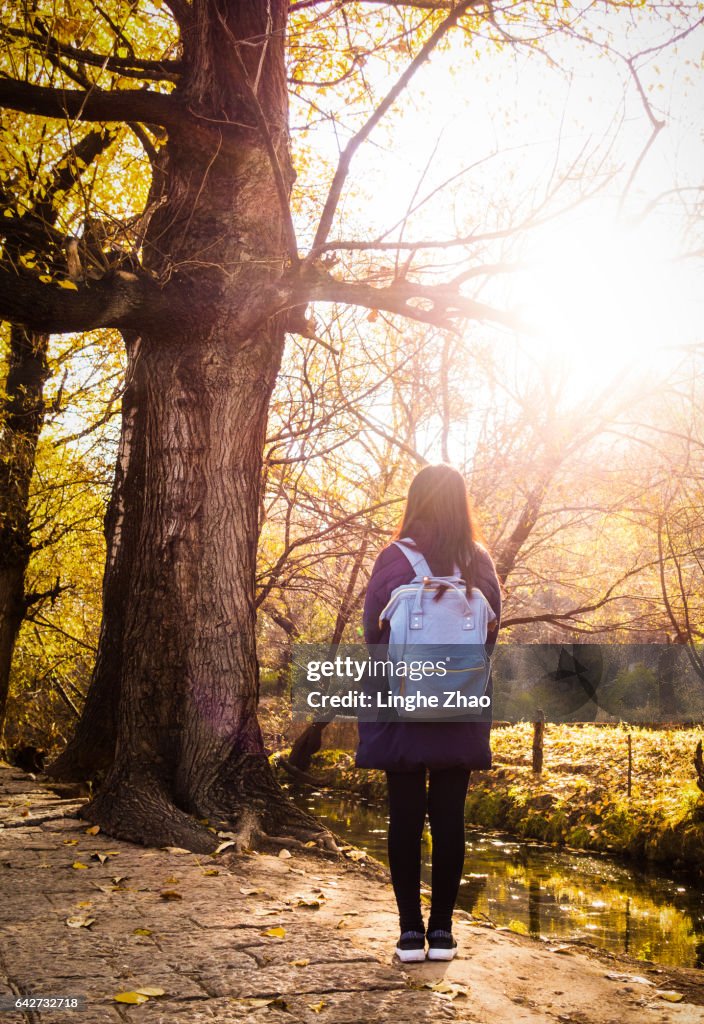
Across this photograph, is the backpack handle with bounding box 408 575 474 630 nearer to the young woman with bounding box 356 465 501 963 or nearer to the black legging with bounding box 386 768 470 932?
the young woman with bounding box 356 465 501 963

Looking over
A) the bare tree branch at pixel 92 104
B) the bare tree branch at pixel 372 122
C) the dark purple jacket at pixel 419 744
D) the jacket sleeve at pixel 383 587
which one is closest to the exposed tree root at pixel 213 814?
the dark purple jacket at pixel 419 744

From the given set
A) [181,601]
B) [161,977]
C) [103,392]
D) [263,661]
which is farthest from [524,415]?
[263,661]

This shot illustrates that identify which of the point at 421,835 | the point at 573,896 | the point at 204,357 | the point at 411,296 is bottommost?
the point at 573,896

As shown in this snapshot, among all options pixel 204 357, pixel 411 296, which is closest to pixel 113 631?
pixel 204 357

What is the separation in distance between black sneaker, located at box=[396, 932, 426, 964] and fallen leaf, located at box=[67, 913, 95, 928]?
49.3 inches

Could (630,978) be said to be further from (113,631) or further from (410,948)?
(113,631)

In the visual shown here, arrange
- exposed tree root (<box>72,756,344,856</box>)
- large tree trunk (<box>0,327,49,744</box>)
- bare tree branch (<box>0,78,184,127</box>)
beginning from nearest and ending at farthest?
exposed tree root (<box>72,756,344,856</box>) → bare tree branch (<box>0,78,184,127</box>) → large tree trunk (<box>0,327,49,744</box>)

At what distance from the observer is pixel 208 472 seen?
5.94 metres

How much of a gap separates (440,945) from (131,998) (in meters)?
1.22

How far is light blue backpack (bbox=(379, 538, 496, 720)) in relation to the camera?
10.8 feet

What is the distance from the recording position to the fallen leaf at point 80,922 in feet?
11.6

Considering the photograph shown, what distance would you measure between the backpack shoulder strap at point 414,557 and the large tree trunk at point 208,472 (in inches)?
95.4

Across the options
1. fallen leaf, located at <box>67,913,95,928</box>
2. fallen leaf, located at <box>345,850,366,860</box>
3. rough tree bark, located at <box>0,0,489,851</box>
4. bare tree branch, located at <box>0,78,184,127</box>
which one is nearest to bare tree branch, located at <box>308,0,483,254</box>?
rough tree bark, located at <box>0,0,489,851</box>

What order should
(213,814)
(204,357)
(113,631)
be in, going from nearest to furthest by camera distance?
1. (213,814)
2. (204,357)
3. (113,631)
